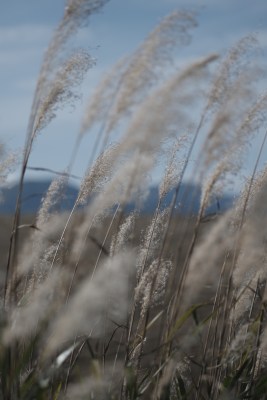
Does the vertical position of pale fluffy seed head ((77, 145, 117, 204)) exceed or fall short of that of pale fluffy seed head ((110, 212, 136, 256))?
it exceeds it

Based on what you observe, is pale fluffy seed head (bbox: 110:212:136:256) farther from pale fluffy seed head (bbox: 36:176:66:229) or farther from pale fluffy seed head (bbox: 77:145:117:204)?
pale fluffy seed head (bbox: 36:176:66:229)

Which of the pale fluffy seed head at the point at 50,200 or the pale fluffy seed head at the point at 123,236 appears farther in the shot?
the pale fluffy seed head at the point at 50,200

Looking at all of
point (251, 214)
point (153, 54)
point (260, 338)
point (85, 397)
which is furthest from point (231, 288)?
point (153, 54)

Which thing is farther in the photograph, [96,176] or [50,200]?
[50,200]

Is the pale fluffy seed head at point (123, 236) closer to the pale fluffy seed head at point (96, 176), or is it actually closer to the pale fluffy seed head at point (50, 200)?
the pale fluffy seed head at point (96, 176)

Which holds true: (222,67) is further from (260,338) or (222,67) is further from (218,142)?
(260,338)

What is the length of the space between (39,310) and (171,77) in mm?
939

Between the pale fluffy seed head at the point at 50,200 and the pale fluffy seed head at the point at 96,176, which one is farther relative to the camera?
the pale fluffy seed head at the point at 50,200

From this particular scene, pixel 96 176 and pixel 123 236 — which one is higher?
pixel 96 176

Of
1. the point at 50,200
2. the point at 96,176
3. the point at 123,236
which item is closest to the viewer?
the point at 96,176

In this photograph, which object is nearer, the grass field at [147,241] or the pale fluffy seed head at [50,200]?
the grass field at [147,241]

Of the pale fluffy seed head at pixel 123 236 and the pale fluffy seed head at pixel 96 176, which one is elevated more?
the pale fluffy seed head at pixel 96 176

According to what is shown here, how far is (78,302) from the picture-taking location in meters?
2.00

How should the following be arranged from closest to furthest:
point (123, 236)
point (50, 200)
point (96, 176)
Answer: point (96, 176), point (123, 236), point (50, 200)
